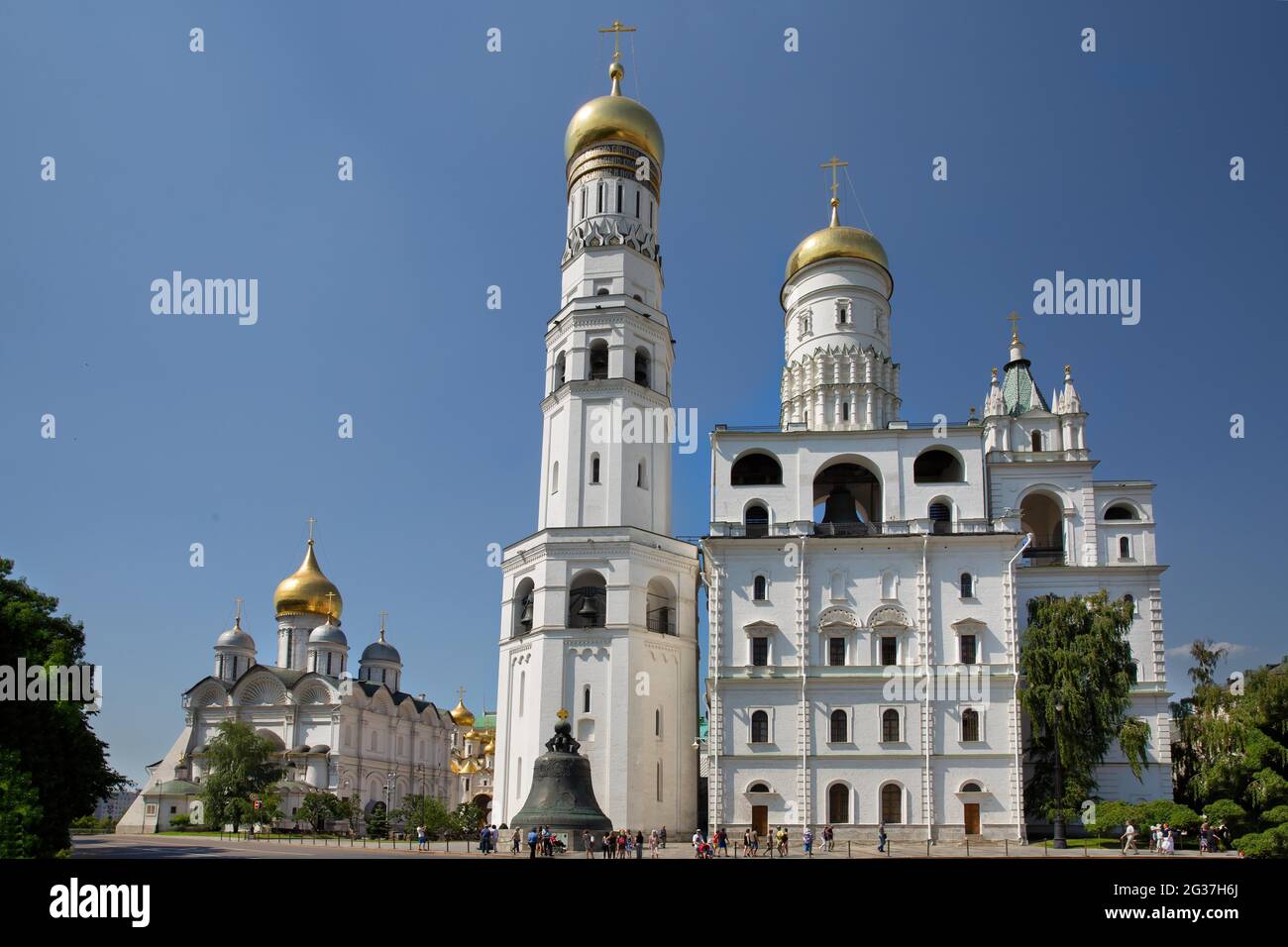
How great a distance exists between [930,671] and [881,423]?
38.6ft

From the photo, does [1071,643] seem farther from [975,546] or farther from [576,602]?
[576,602]

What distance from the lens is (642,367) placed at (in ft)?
153

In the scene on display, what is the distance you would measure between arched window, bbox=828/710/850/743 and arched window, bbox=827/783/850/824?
5.16 feet

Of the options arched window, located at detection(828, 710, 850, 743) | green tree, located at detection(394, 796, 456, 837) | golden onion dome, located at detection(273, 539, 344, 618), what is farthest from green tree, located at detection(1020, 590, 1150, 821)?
golden onion dome, located at detection(273, 539, 344, 618)

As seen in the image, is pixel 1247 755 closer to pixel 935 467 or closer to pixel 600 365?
pixel 935 467

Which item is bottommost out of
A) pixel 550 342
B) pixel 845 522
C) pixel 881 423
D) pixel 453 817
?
pixel 453 817

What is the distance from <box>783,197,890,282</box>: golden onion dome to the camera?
159 feet

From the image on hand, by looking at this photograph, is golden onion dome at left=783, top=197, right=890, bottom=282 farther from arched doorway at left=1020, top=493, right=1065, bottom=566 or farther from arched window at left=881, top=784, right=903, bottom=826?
arched window at left=881, top=784, right=903, bottom=826

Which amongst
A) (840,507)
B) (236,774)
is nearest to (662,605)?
(840,507)

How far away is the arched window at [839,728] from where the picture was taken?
38781mm

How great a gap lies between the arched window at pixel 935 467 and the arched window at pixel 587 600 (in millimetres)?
13193
